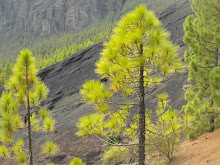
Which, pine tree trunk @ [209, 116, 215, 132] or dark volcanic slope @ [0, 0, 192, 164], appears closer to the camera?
pine tree trunk @ [209, 116, 215, 132]

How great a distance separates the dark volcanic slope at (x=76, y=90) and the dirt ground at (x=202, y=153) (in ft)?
22.8

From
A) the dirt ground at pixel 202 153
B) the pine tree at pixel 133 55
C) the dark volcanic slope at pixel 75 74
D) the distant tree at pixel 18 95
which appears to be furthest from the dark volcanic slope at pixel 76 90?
the pine tree at pixel 133 55

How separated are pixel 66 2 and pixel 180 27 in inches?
5093

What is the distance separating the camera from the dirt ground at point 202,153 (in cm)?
560

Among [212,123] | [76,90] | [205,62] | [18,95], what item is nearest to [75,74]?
[76,90]

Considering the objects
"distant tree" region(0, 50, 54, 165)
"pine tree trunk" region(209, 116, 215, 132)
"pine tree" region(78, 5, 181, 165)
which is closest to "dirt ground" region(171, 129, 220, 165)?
"pine tree trunk" region(209, 116, 215, 132)

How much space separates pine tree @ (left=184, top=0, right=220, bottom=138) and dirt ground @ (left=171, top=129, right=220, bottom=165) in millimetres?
689

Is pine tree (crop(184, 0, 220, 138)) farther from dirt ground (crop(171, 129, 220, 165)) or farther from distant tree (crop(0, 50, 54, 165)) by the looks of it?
distant tree (crop(0, 50, 54, 165))

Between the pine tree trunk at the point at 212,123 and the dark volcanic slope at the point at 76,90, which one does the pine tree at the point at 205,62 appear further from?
the dark volcanic slope at the point at 76,90

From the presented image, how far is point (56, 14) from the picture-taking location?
456ft

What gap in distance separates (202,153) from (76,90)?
22984mm

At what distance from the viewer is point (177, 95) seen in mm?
15852

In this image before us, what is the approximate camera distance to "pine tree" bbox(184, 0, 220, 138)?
18.5 feet

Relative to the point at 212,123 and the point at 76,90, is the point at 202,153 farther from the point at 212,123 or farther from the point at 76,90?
the point at 76,90
